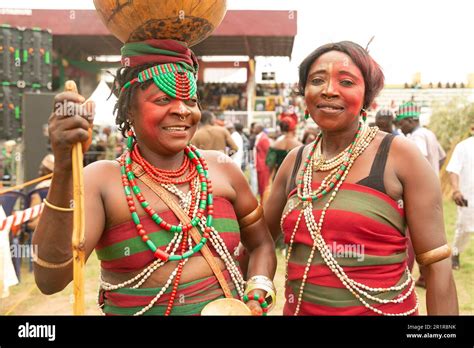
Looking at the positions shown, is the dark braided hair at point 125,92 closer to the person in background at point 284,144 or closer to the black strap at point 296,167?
the black strap at point 296,167

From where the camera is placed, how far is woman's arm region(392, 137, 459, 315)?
7.47 feet

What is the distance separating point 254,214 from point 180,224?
1.43 ft

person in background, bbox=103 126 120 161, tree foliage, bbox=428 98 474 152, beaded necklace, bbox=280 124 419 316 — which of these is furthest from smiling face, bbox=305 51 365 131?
tree foliage, bbox=428 98 474 152

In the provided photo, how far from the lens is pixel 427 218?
2277mm

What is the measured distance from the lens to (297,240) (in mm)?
2451

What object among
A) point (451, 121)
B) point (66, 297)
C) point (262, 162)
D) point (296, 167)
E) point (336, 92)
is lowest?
point (66, 297)

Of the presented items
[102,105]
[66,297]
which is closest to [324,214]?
[66,297]

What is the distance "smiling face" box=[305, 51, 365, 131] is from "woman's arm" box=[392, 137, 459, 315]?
0.97ft

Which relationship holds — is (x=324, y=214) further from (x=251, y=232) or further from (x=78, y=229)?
(x=78, y=229)

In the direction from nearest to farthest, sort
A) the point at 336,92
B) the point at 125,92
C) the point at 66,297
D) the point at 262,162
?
1. the point at 125,92
2. the point at 336,92
3. the point at 66,297
4. the point at 262,162

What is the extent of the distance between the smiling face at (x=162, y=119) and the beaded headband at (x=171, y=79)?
2 cm

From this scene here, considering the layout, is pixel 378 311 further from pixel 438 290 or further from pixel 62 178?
pixel 62 178

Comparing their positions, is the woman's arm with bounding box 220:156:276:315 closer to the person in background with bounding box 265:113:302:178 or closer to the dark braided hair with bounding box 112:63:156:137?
the dark braided hair with bounding box 112:63:156:137
